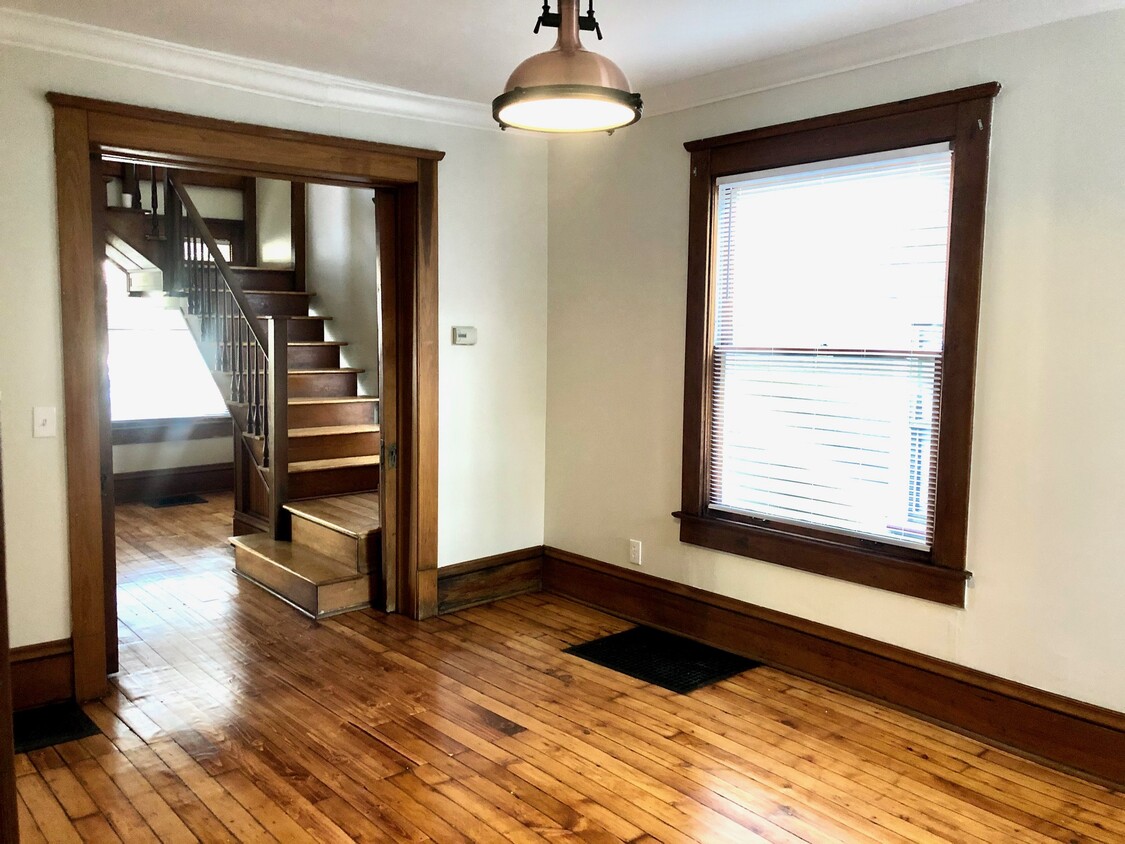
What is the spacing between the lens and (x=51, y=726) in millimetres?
3250

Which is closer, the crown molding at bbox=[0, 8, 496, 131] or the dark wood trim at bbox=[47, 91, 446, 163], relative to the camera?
the crown molding at bbox=[0, 8, 496, 131]

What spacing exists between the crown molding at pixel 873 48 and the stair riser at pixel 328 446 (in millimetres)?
2937

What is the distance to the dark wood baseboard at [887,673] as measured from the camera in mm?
2945

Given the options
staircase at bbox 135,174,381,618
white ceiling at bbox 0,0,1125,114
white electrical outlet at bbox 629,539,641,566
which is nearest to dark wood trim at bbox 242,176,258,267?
staircase at bbox 135,174,381,618

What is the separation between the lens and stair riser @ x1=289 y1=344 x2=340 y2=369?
255 inches

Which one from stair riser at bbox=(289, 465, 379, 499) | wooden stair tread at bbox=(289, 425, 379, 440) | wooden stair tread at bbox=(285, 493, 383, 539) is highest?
wooden stair tread at bbox=(289, 425, 379, 440)

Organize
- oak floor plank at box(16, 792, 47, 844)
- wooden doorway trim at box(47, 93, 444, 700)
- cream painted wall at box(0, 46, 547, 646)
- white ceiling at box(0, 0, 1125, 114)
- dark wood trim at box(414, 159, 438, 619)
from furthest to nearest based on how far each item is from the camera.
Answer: dark wood trim at box(414, 159, 438, 619), wooden doorway trim at box(47, 93, 444, 700), cream painted wall at box(0, 46, 547, 646), white ceiling at box(0, 0, 1125, 114), oak floor plank at box(16, 792, 47, 844)

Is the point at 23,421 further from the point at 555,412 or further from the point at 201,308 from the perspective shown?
the point at 201,308

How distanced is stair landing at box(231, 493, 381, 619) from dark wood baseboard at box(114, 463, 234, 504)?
109 inches

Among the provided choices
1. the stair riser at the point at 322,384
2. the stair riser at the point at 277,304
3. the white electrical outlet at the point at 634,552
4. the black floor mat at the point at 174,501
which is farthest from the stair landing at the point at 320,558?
the black floor mat at the point at 174,501

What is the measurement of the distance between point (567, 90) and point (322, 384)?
4482 millimetres

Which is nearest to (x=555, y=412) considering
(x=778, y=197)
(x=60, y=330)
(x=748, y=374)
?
(x=748, y=374)

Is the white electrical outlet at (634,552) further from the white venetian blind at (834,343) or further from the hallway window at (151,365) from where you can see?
the hallway window at (151,365)

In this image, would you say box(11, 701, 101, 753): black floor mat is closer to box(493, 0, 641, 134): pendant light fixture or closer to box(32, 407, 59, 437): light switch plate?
box(32, 407, 59, 437): light switch plate
